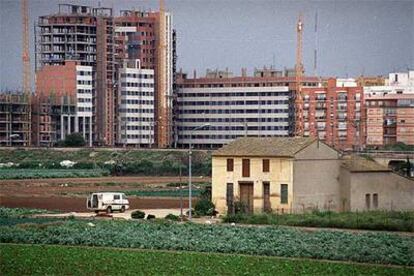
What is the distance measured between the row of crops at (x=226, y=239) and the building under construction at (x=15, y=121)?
172 ft

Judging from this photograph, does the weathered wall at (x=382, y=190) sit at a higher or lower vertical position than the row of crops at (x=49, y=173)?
higher

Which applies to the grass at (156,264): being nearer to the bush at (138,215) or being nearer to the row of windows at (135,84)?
the bush at (138,215)

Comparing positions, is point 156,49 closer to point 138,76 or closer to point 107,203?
point 138,76

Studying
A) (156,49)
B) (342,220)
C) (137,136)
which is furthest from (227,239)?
(156,49)

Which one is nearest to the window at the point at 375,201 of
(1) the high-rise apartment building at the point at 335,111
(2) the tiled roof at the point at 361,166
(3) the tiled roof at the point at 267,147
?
(2) the tiled roof at the point at 361,166

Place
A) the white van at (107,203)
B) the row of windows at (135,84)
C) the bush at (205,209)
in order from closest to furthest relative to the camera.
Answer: the bush at (205,209)
the white van at (107,203)
the row of windows at (135,84)

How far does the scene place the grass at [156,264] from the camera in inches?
741

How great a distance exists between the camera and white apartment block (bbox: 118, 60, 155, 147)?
84812mm

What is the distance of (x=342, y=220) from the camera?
26938mm

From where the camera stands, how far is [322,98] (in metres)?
82.8

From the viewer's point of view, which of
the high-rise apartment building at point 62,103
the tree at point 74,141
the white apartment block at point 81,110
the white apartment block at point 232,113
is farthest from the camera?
the white apartment block at point 232,113

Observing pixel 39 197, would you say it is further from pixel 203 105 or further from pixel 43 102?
pixel 203 105

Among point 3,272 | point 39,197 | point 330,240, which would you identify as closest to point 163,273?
point 3,272

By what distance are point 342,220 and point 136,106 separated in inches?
2355
